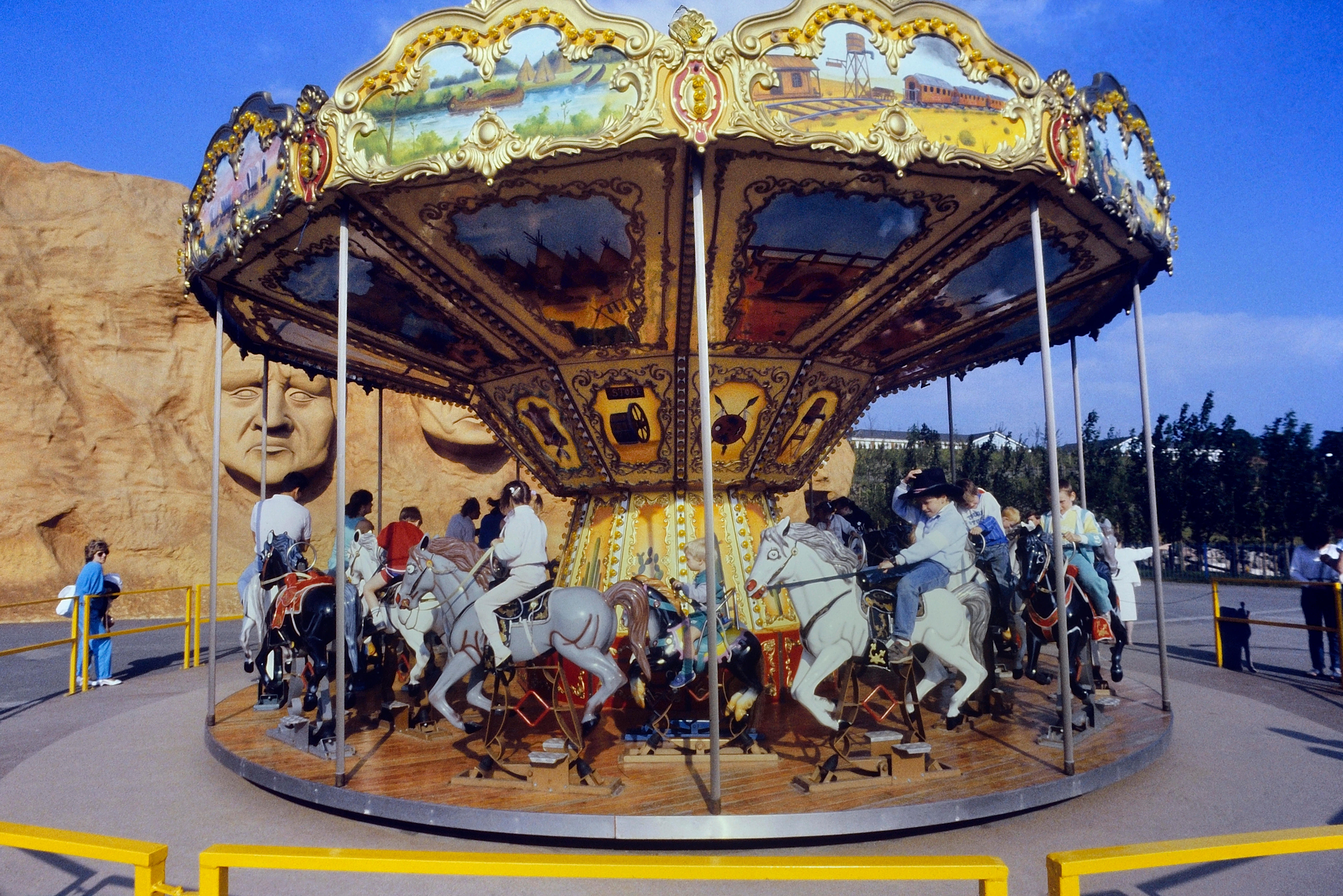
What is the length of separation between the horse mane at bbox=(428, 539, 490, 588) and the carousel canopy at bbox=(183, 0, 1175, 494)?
7.54 ft

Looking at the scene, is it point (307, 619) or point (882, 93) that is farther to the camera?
point (307, 619)

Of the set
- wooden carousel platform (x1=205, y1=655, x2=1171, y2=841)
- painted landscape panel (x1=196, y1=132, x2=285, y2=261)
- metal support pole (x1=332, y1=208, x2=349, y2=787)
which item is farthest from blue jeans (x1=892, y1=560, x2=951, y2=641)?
painted landscape panel (x1=196, y1=132, x2=285, y2=261)

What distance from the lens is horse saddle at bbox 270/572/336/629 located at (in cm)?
665

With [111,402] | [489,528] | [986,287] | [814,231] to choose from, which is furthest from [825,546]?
[111,402]

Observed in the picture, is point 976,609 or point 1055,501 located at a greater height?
point 1055,501

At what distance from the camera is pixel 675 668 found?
6453 mm

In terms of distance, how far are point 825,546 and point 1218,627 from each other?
784 centimetres

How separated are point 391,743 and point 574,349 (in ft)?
12.6

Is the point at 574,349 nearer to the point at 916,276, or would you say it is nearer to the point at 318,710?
the point at 916,276

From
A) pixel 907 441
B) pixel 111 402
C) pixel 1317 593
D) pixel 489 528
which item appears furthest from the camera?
pixel 907 441

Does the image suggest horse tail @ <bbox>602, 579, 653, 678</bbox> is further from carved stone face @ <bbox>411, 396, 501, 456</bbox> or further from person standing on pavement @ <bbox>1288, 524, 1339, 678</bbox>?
carved stone face @ <bbox>411, 396, 501, 456</bbox>

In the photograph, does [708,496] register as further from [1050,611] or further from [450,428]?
[450,428]

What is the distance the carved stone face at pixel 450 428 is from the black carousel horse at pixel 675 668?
57.3 ft

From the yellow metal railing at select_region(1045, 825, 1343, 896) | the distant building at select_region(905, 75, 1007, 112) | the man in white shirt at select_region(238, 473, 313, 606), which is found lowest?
the yellow metal railing at select_region(1045, 825, 1343, 896)
